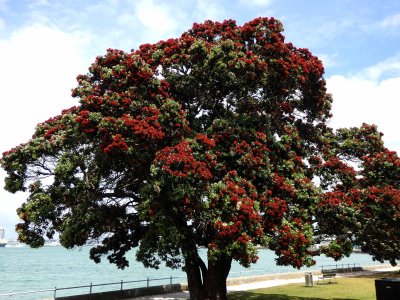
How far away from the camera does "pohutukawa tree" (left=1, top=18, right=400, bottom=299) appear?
15.5 m

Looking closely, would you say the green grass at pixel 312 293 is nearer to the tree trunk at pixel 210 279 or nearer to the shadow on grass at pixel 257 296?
the shadow on grass at pixel 257 296

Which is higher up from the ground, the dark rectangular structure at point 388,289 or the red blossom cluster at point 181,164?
the red blossom cluster at point 181,164

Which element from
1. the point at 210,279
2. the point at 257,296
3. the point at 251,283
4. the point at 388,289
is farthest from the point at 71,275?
Result: the point at 388,289

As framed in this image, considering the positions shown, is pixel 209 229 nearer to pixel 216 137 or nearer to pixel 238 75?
pixel 216 137

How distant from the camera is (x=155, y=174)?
15242mm

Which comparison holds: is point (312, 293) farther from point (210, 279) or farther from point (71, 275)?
point (71, 275)

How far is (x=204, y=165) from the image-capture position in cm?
1542

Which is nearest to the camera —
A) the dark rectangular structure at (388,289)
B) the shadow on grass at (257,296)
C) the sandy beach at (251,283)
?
the dark rectangular structure at (388,289)

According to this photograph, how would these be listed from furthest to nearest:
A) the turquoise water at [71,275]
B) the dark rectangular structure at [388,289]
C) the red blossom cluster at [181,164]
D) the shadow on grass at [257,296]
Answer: the turquoise water at [71,275], the shadow on grass at [257,296], the red blossom cluster at [181,164], the dark rectangular structure at [388,289]

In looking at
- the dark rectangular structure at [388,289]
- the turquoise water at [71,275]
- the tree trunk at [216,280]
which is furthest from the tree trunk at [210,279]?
the turquoise water at [71,275]

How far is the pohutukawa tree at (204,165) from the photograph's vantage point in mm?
15531

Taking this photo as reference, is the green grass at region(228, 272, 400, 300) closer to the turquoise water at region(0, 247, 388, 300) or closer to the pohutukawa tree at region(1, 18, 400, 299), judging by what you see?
the turquoise water at region(0, 247, 388, 300)

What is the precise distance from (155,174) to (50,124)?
28.9ft

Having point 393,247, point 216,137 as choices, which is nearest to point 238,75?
point 216,137
